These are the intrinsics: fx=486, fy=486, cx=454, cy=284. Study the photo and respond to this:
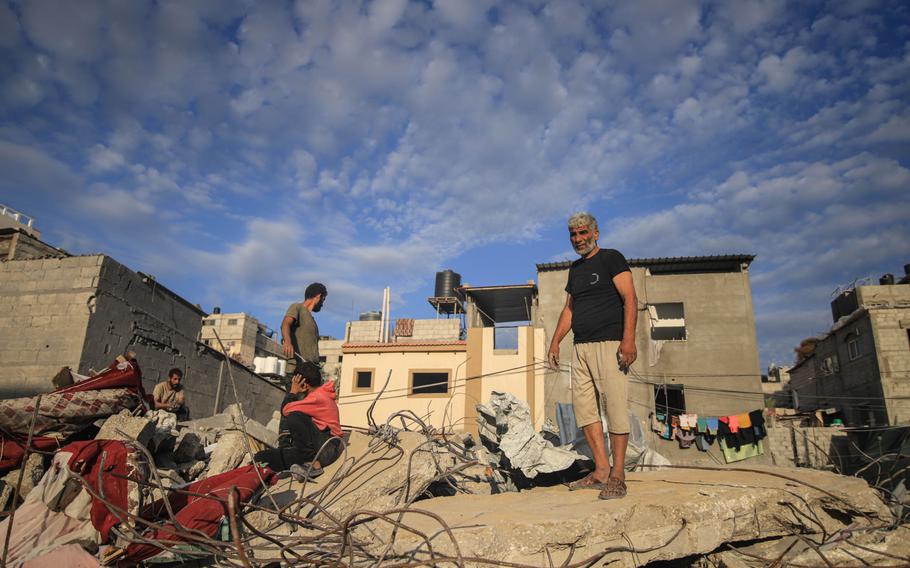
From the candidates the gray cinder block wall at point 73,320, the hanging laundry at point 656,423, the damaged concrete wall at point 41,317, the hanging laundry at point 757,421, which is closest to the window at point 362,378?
the gray cinder block wall at point 73,320

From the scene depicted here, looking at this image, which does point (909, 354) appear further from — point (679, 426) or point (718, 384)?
point (679, 426)

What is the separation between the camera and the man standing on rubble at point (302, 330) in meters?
4.91

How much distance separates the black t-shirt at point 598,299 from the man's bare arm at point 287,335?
2.82m

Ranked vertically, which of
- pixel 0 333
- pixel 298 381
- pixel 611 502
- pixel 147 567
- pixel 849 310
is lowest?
pixel 147 567

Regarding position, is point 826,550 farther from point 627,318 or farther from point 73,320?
point 73,320

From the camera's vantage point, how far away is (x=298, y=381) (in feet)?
14.9

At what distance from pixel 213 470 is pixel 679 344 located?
1819cm

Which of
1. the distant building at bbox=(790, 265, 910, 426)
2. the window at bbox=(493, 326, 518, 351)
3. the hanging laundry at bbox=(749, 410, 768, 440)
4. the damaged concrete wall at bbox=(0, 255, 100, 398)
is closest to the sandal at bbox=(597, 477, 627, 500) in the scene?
the damaged concrete wall at bbox=(0, 255, 100, 398)

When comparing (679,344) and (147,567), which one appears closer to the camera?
(147,567)

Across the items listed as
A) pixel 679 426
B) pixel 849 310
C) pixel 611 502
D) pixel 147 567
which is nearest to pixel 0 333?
pixel 147 567

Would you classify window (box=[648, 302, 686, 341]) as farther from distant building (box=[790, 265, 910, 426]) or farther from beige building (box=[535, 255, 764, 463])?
distant building (box=[790, 265, 910, 426])

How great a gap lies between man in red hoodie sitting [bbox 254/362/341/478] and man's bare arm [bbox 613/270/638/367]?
2257 millimetres

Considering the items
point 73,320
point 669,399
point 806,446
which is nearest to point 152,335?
point 73,320

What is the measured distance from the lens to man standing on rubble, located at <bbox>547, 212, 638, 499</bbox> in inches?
129
